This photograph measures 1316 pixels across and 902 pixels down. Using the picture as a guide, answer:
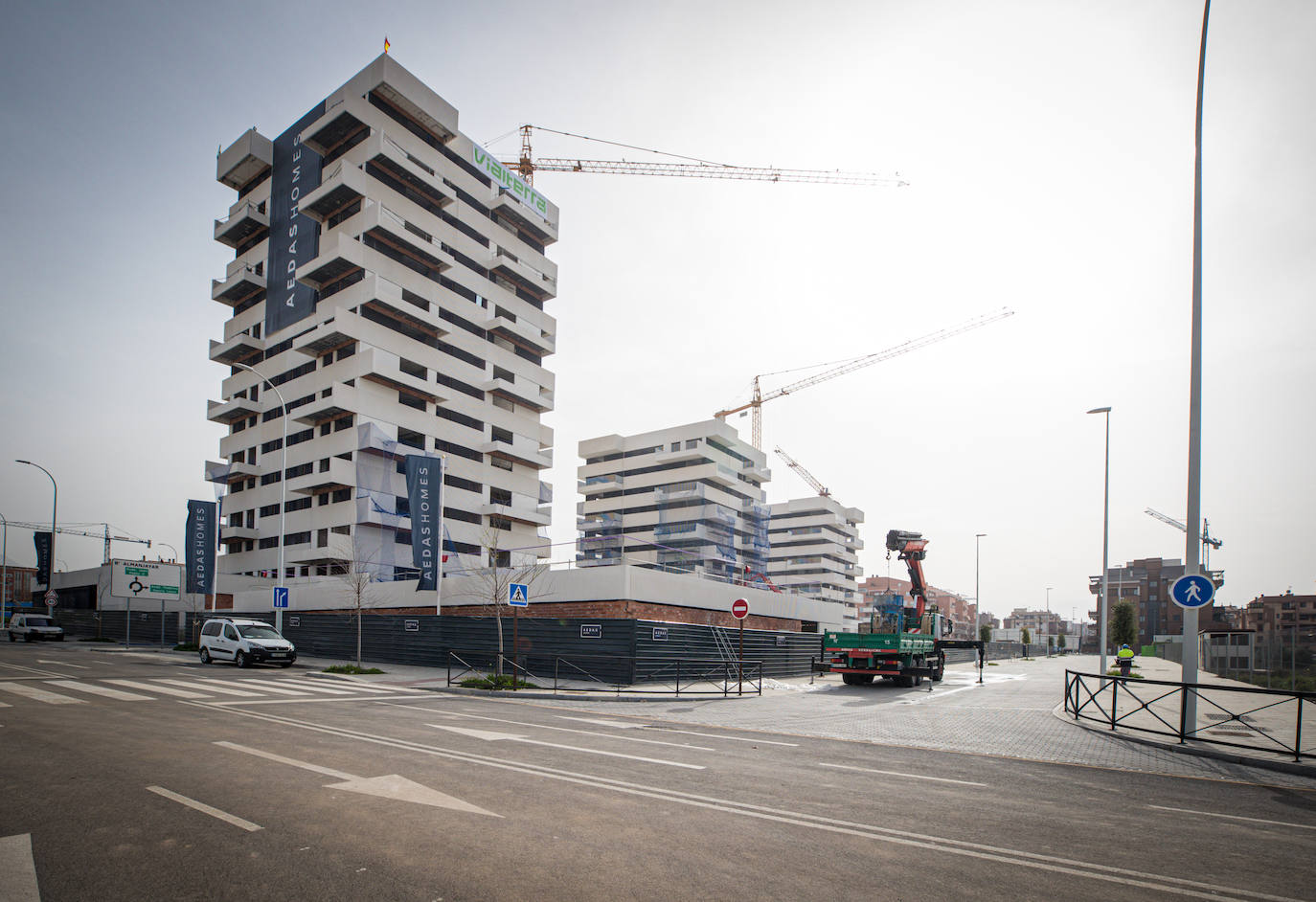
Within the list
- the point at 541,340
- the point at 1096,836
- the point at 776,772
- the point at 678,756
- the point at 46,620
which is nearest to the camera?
the point at 1096,836

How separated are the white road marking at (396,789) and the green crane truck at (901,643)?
20561 mm

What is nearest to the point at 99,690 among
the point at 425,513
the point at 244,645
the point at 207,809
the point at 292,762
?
the point at 244,645

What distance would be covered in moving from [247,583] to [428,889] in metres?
53.4

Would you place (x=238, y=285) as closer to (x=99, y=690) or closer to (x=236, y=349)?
(x=236, y=349)

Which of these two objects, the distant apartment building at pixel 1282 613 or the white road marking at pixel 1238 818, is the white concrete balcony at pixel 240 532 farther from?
the distant apartment building at pixel 1282 613

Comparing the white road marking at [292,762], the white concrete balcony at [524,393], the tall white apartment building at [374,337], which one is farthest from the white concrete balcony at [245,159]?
the white road marking at [292,762]

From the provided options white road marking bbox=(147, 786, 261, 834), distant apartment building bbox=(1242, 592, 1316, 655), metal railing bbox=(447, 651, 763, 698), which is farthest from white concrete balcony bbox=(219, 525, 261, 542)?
distant apartment building bbox=(1242, 592, 1316, 655)

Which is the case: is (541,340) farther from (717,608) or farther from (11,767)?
(11,767)

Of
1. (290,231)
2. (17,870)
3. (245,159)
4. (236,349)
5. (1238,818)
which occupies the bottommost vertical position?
(1238,818)

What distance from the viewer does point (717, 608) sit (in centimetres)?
2777

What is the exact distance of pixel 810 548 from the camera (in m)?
111

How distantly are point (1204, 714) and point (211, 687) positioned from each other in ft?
77.5

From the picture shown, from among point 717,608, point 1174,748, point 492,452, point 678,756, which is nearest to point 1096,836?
point 678,756

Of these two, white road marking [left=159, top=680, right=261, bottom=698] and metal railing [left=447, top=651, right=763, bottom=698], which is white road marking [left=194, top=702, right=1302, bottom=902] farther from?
metal railing [left=447, top=651, right=763, bottom=698]
